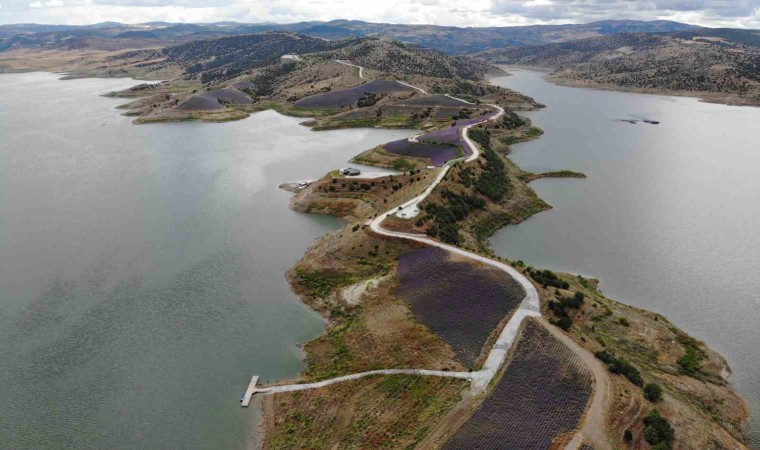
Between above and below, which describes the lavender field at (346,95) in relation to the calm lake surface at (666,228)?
above

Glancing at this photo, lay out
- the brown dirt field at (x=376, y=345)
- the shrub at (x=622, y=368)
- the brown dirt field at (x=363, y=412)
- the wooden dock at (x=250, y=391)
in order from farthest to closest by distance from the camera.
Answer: the brown dirt field at (x=376, y=345) → the wooden dock at (x=250, y=391) → the shrub at (x=622, y=368) → the brown dirt field at (x=363, y=412)

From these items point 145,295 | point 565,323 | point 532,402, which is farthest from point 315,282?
point 532,402

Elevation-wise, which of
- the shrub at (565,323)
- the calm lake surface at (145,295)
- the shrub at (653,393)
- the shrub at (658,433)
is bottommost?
the calm lake surface at (145,295)

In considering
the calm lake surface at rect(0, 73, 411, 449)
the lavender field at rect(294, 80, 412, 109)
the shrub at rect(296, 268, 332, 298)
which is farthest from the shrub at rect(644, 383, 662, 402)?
the lavender field at rect(294, 80, 412, 109)

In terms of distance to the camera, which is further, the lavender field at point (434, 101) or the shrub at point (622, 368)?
the lavender field at point (434, 101)

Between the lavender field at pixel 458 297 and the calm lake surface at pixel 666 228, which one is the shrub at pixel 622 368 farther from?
the calm lake surface at pixel 666 228

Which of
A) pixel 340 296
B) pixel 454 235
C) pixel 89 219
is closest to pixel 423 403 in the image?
pixel 340 296

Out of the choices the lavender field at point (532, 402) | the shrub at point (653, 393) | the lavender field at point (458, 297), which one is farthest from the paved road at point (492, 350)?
the shrub at point (653, 393)
